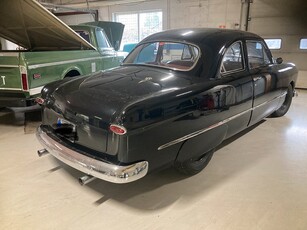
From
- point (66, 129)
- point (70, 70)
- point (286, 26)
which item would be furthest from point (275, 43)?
point (66, 129)

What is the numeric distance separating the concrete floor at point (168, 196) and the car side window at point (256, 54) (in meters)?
1.19

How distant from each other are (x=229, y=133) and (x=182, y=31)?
1.34 metres

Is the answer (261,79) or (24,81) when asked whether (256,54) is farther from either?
(24,81)

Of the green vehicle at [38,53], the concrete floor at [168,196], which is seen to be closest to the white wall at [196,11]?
the green vehicle at [38,53]

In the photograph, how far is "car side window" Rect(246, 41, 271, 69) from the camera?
136 inches

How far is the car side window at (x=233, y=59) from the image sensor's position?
292cm

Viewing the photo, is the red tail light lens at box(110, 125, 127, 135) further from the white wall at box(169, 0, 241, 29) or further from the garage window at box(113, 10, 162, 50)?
the garage window at box(113, 10, 162, 50)

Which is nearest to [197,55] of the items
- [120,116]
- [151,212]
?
[120,116]

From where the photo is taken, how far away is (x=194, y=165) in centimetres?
279

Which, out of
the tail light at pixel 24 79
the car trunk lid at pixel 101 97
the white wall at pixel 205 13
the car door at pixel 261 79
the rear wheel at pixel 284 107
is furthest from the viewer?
the white wall at pixel 205 13

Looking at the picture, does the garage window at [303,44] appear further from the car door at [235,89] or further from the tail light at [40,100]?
the tail light at [40,100]

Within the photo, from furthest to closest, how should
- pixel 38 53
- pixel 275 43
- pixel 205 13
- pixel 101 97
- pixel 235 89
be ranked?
pixel 205 13
pixel 275 43
pixel 38 53
pixel 235 89
pixel 101 97

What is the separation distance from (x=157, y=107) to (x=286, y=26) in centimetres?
723

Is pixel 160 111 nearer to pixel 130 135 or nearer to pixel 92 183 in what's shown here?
pixel 130 135
